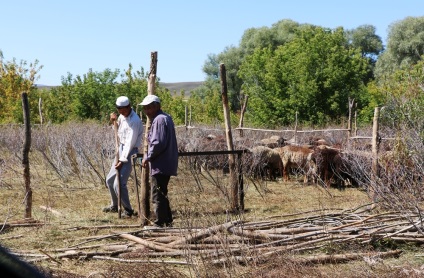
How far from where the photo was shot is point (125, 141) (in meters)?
9.53

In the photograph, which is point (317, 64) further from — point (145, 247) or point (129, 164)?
point (145, 247)

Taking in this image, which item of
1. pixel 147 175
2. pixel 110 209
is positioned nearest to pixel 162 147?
pixel 147 175

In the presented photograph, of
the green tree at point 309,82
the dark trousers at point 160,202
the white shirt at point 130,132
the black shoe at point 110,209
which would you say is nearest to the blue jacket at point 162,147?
the dark trousers at point 160,202

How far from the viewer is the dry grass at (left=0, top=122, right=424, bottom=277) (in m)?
5.70

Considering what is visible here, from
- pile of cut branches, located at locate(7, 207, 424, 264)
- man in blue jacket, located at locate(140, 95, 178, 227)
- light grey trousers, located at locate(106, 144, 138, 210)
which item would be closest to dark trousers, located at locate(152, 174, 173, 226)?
man in blue jacket, located at locate(140, 95, 178, 227)

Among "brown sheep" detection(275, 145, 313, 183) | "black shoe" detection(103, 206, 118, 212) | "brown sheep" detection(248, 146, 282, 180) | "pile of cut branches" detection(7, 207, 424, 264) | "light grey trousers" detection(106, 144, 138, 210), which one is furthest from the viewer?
"brown sheep" detection(248, 146, 282, 180)

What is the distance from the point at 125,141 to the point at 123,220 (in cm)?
119

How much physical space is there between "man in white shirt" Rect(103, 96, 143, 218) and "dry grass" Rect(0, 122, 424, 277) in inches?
17.5

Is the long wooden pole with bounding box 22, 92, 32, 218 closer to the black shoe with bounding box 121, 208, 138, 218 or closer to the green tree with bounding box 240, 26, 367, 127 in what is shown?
the black shoe with bounding box 121, 208, 138, 218

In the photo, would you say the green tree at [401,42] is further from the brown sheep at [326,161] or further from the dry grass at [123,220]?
the brown sheep at [326,161]

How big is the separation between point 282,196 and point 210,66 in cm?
5312

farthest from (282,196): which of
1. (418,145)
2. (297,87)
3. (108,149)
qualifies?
(297,87)

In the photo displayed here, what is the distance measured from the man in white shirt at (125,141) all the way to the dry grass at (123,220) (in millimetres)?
444

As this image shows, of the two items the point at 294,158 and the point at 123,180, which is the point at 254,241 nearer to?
the point at 123,180
